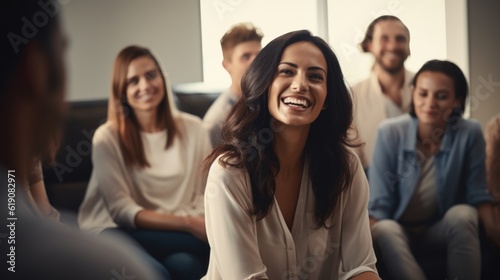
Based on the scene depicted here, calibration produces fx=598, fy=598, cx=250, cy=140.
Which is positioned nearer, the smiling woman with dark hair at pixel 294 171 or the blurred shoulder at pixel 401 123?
the smiling woman with dark hair at pixel 294 171

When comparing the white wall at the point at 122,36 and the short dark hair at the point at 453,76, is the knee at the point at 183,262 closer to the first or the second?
the white wall at the point at 122,36

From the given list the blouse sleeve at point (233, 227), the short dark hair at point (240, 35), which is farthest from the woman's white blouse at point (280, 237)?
the short dark hair at point (240, 35)

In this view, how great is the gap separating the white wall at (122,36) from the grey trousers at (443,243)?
30.4 inches

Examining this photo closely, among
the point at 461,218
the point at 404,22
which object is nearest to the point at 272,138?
the point at 404,22

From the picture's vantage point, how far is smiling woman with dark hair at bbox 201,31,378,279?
145cm

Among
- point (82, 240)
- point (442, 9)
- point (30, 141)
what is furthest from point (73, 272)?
point (442, 9)

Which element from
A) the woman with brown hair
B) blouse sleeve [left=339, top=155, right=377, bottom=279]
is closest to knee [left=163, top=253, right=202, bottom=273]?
the woman with brown hair

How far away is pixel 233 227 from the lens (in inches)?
55.1

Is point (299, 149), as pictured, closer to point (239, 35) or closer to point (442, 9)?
point (239, 35)

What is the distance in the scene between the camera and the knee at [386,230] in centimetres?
188

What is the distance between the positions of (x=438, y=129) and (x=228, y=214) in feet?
2.87

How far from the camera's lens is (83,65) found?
166 centimetres

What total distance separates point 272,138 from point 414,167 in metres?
0.65

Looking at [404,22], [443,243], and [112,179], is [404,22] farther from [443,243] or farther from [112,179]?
[112,179]
